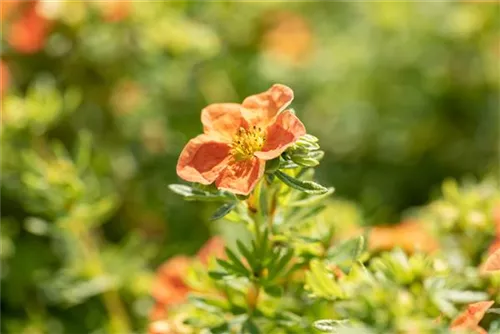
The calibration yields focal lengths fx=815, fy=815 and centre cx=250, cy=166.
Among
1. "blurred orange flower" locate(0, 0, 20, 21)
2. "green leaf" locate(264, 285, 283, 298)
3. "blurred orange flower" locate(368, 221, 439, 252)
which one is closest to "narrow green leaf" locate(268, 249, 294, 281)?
"green leaf" locate(264, 285, 283, 298)

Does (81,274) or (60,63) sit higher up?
(60,63)

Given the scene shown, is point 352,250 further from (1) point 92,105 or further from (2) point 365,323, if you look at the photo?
(1) point 92,105

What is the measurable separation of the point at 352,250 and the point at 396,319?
181mm

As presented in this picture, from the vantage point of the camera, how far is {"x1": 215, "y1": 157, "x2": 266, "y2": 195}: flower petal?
100 cm

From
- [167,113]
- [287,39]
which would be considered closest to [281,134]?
[167,113]

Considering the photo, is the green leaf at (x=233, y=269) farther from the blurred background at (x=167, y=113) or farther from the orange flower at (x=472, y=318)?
the blurred background at (x=167, y=113)

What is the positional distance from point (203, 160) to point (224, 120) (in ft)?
0.25

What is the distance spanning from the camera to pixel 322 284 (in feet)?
3.73

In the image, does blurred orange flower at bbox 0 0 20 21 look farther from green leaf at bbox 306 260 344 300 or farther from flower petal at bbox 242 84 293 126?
green leaf at bbox 306 260 344 300

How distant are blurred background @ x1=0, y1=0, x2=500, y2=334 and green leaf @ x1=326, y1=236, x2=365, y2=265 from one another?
459 mm

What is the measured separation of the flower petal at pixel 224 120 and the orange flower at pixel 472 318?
378 millimetres

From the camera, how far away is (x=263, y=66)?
225cm

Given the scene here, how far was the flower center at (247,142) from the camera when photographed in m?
1.06

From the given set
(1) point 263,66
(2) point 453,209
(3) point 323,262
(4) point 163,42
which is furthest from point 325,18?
(3) point 323,262
